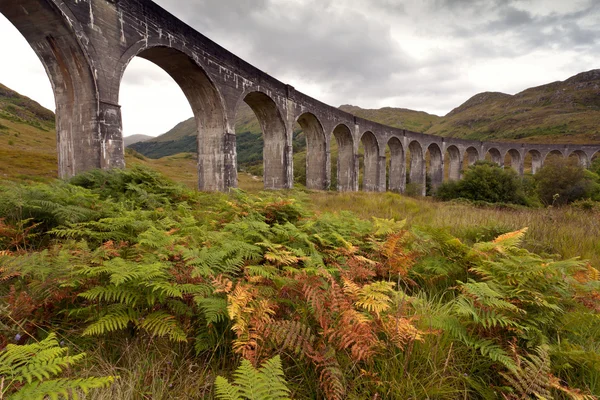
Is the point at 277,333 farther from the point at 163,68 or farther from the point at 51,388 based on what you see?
the point at 163,68

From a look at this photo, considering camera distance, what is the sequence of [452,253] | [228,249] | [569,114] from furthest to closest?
[569,114]
[452,253]
[228,249]

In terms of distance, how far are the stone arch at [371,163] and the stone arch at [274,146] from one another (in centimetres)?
1323

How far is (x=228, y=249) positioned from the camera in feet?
8.51

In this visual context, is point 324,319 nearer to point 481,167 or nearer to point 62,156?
point 62,156

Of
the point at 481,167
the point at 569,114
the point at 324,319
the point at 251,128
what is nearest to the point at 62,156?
the point at 324,319

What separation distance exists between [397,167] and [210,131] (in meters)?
24.9

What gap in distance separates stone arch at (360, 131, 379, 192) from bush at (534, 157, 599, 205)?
14.8 metres

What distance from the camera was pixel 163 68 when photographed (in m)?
12.3

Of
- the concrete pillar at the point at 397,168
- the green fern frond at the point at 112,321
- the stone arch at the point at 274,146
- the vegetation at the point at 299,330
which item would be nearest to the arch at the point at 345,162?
the concrete pillar at the point at 397,168

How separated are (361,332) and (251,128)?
17704 cm

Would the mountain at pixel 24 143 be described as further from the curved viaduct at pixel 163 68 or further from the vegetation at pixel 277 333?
the vegetation at pixel 277 333

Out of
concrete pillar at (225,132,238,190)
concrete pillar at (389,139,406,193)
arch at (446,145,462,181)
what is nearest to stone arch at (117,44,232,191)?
concrete pillar at (225,132,238,190)

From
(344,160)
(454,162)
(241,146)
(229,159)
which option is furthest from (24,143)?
(241,146)

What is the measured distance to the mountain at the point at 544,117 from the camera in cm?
7456
